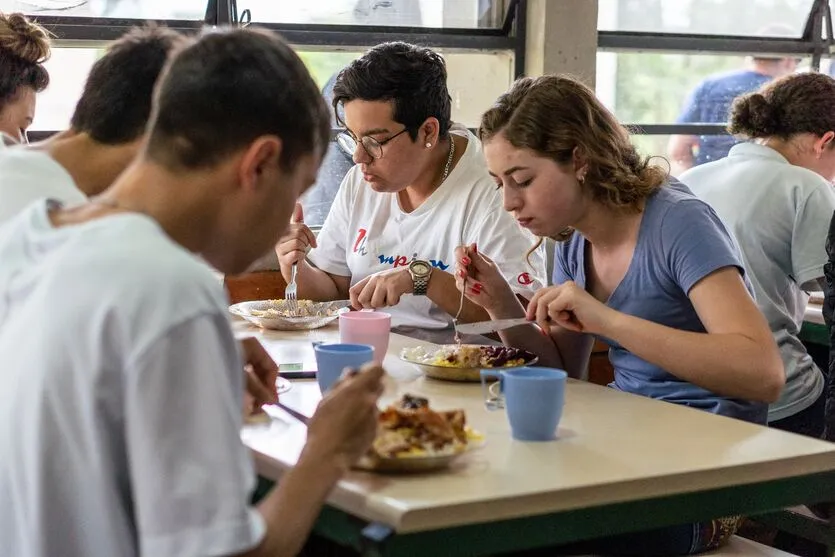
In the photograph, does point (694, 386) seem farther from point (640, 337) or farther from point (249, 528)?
point (249, 528)

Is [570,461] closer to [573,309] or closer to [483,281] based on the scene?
[573,309]

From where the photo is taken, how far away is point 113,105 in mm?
1776

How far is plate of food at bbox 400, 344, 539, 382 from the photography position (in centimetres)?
202

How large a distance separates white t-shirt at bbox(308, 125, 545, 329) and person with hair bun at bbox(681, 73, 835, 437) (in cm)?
64

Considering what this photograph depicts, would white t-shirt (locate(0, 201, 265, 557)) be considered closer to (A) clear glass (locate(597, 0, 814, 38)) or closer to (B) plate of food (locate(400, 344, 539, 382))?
(B) plate of food (locate(400, 344, 539, 382))

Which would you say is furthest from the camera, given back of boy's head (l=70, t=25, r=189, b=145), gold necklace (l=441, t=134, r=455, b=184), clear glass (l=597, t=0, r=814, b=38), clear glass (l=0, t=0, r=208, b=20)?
clear glass (l=597, t=0, r=814, b=38)

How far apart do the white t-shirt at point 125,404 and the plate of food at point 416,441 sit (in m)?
0.34

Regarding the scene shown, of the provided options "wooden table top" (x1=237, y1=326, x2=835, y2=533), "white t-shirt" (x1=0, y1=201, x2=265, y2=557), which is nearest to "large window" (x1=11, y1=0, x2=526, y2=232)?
"wooden table top" (x1=237, y1=326, x2=835, y2=533)

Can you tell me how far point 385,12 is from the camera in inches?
158

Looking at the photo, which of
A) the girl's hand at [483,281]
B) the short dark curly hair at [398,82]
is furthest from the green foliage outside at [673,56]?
the girl's hand at [483,281]

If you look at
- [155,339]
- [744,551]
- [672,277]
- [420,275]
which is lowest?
[744,551]

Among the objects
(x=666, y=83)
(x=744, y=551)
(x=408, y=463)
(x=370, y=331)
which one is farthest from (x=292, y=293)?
(x=666, y=83)

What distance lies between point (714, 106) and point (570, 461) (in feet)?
11.3

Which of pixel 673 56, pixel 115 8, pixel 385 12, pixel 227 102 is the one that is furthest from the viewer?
pixel 673 56
